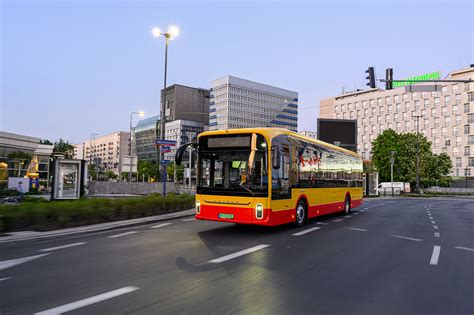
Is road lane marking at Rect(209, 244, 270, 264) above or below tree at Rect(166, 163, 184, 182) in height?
below

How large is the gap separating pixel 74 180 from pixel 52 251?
44.2 feet

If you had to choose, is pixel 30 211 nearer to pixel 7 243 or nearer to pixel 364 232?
pixel 7 243

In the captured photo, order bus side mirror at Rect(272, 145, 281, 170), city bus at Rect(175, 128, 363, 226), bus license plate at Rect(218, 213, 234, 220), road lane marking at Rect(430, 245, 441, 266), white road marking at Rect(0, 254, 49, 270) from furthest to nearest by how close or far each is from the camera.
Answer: bus side mirror at Rect(272, 145, 281, 170) < bus license plate at Rect(218, 213, 234, 220) < city bus at Rect(175, 128, 363, 226) < road lane marking at Rect(430, 245, 441, 266) < white road marking at Rect(0, 254, 49, 270)

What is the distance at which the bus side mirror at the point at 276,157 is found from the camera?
33.7 feet

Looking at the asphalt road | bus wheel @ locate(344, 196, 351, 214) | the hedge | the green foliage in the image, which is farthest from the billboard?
the asphalt road

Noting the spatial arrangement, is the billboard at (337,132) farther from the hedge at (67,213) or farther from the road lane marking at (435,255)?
the road lane marking at (435,255)

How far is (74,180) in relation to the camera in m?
20.4

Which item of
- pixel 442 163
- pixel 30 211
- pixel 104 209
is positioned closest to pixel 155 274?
pixel 30 211

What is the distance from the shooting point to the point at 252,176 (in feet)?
33.2

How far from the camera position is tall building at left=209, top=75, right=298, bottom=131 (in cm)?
13612

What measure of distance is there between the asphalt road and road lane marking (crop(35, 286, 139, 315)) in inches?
0.5

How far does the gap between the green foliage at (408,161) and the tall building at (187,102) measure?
95.6 meters

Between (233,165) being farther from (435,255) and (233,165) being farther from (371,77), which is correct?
(371,77)

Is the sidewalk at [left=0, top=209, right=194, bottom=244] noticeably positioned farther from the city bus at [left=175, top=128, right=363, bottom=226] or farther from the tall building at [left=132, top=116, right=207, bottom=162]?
the tall building at [left=132, top=116, right=207, bottom=162]
